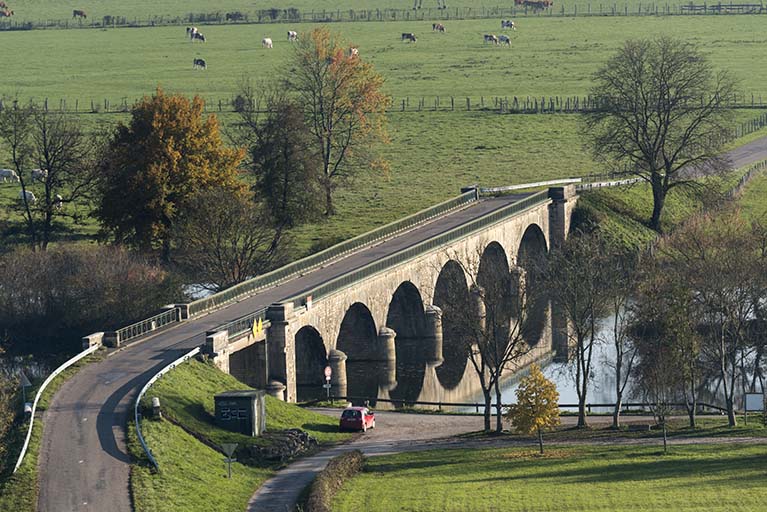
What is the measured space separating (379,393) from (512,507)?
35.7 metres

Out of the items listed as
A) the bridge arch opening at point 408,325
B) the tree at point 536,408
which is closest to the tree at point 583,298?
the tree at point 536,408

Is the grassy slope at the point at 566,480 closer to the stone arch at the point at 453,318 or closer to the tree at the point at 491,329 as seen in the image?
the tree at the point at 491,329

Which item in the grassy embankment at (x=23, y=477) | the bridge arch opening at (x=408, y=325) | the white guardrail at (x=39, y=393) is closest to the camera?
the grassy embankment at (x=23, y=477)

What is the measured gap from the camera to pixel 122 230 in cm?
11425

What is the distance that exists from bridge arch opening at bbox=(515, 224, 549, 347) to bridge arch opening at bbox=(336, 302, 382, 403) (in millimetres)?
9724

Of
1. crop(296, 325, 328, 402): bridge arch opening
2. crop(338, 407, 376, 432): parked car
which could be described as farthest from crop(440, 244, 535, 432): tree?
crop(296, 325, 328, 402): bridge arch opening

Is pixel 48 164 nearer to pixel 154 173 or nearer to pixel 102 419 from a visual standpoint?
pixel 154 173

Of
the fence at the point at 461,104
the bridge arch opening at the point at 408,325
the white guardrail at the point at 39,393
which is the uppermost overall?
the fence at the point at 461,104

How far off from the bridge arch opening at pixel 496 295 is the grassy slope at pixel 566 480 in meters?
12.4

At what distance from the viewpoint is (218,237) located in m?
110

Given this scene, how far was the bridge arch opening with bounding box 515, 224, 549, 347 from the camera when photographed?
113062mm

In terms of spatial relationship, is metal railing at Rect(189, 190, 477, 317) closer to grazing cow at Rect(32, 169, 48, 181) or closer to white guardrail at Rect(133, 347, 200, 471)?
white guardrail at Rect(133, 347, 200, 471)

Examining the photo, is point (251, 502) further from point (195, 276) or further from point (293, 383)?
point (195, 276)

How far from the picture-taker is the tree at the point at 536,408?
2960 inches
